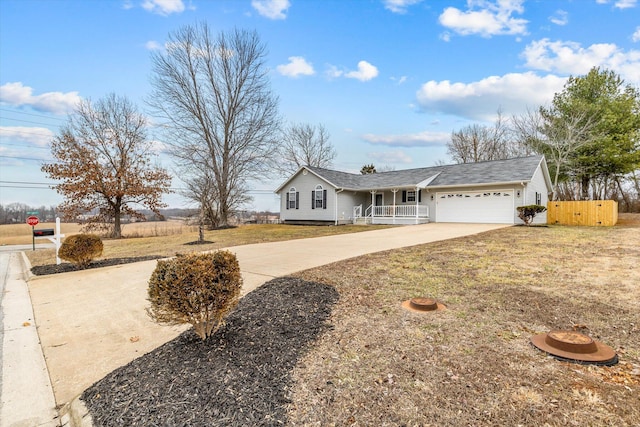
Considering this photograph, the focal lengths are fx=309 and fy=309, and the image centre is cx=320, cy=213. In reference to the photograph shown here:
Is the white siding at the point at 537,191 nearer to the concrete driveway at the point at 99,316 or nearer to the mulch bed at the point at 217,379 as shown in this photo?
the concrete driveway at the point at 99,316

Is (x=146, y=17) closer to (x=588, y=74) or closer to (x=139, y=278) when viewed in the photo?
(x=139, y=278)

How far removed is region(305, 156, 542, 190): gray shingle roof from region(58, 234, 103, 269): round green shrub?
16.0m

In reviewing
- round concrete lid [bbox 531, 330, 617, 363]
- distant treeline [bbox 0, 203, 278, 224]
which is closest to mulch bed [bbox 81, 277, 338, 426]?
round concrete lid [bbox 531, 330, 617, 363]

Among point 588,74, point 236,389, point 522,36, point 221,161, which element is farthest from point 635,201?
point 236,389

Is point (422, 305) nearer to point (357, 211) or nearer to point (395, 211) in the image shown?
point (395, 211)

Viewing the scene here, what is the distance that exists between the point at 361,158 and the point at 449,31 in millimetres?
25068

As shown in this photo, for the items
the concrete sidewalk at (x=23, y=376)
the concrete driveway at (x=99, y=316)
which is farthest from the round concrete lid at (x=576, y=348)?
the concrete sidewalk at (x=23, y=376)

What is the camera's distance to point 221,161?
965 inches

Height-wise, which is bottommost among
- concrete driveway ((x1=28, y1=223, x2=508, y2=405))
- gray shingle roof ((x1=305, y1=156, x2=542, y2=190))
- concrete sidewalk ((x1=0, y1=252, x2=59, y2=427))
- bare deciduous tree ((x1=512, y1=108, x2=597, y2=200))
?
concrete sidewalk ((x1=0, y1=252, x2=59, y2=427))

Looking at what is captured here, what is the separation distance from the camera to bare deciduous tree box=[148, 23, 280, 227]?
22969mm

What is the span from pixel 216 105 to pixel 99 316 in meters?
22.3

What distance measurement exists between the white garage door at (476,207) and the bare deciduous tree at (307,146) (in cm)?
1920

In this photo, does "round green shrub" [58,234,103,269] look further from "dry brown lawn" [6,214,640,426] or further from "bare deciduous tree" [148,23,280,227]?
"bare deciduous tree" [148,23,280,227]

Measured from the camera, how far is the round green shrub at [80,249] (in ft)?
26.6
